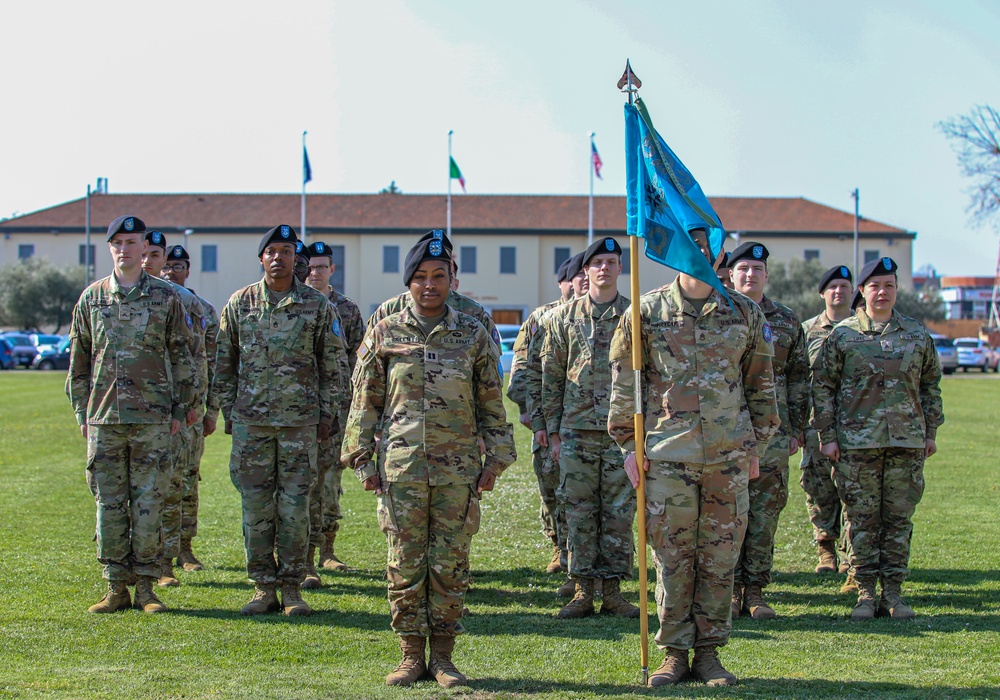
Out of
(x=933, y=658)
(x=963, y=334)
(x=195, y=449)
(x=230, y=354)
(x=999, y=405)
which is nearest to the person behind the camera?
(x=933, y=658)

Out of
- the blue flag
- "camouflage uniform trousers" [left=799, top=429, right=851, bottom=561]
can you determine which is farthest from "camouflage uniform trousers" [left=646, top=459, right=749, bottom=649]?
"camouflage uniform trousers" [left=799, top=429, right=851, bottom=561]

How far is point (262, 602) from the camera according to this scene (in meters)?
7.42

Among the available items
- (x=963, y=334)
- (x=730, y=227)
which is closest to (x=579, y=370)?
(x=730, y=227)

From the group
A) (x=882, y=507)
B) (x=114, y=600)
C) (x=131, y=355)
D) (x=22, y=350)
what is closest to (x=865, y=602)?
(x=882, y=507)

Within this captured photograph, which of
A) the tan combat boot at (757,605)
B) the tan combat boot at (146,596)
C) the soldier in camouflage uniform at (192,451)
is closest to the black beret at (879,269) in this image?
the tan combat boot at (757,605)

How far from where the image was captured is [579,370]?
784 cm

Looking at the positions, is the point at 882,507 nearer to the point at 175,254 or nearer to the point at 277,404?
the point at 277,404

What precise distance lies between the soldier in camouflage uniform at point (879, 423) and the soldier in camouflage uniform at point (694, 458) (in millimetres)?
2154

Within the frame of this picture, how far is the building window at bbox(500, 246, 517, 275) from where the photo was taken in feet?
230

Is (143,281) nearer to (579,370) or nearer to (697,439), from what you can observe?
(579,370)

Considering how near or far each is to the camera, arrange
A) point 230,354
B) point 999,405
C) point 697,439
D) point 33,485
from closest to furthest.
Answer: point 697,439 → point 230,354 → point 33,485 → point 999,405

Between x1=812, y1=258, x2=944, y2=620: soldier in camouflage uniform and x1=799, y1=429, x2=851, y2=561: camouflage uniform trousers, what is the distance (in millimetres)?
1697

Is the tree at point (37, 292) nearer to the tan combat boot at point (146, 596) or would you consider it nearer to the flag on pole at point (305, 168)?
the flag on pole at point (305, 168)

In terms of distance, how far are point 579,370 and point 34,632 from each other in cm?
410
